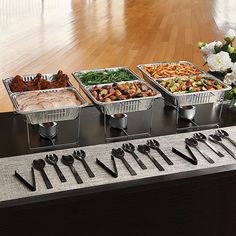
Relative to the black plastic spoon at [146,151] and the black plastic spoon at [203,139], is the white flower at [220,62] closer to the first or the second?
the black plastic spoon at [203,139]

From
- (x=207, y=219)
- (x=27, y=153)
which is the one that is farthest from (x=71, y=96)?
(x=207, y=219)

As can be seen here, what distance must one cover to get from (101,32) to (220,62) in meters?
4.72

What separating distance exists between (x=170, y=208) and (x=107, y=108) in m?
0.43

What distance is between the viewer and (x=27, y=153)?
1668 millimetres

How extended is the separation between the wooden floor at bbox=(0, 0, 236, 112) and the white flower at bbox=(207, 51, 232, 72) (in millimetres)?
2185

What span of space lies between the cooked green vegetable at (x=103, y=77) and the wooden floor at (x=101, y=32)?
1.89m

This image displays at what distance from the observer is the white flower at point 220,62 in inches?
80.8

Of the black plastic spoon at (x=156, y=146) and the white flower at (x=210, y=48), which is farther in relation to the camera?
the white flower at (x=210, y=48)

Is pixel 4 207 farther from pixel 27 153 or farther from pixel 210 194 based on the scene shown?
pixel 210 194

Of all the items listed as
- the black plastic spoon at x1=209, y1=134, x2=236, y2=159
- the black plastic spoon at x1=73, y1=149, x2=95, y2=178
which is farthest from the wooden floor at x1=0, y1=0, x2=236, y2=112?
the black plastic spoon at x1=209, y1=134, x2=236, y2=159

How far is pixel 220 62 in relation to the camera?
2059 millimetres

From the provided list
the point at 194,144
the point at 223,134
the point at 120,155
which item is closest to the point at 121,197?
the point at 120,155

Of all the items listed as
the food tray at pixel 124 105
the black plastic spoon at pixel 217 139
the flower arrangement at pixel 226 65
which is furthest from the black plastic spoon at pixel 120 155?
→ the flower arrangement at pixel 226 65

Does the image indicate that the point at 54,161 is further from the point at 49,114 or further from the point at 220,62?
the point at 220,62
